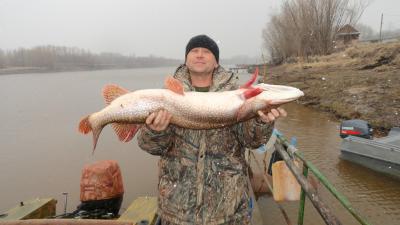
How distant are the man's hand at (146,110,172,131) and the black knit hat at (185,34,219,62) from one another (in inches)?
30.0

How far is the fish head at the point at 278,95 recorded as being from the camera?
2680 millimetres

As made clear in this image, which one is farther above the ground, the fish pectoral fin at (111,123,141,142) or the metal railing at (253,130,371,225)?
the fish pectoral fin at (111,123,141,142)

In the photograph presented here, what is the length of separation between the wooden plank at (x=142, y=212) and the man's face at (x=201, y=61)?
2.73m

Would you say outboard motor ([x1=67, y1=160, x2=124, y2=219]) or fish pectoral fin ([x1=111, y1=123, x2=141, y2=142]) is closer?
fish pectoral fin ([x1=111, y1=123, x2=141, y2=142])

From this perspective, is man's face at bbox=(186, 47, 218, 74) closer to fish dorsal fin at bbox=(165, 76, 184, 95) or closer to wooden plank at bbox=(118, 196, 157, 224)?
fish dorsal fin at bbox=(165, 76, 184, 95)

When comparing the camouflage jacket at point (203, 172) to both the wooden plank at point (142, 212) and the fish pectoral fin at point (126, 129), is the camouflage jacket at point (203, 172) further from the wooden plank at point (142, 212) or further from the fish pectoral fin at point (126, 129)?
the wooden plank at point (142, 212)

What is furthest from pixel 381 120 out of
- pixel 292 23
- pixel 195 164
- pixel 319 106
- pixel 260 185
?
pixel 292 23

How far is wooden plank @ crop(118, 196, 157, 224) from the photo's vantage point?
4.87 meters

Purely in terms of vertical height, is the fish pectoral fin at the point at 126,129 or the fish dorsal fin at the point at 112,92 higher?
the fish dorsal fin at the point at 112,92

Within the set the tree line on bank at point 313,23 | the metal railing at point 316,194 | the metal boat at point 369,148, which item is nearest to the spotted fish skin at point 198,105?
the metal railing at point 316,194

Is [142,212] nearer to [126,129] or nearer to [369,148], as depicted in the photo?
[126,129]

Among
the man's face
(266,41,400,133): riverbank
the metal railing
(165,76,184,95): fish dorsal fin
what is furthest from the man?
(266,41,400,133): riverbank

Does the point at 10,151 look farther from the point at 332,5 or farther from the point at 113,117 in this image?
the point at 332,5

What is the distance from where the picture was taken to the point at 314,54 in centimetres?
5075
